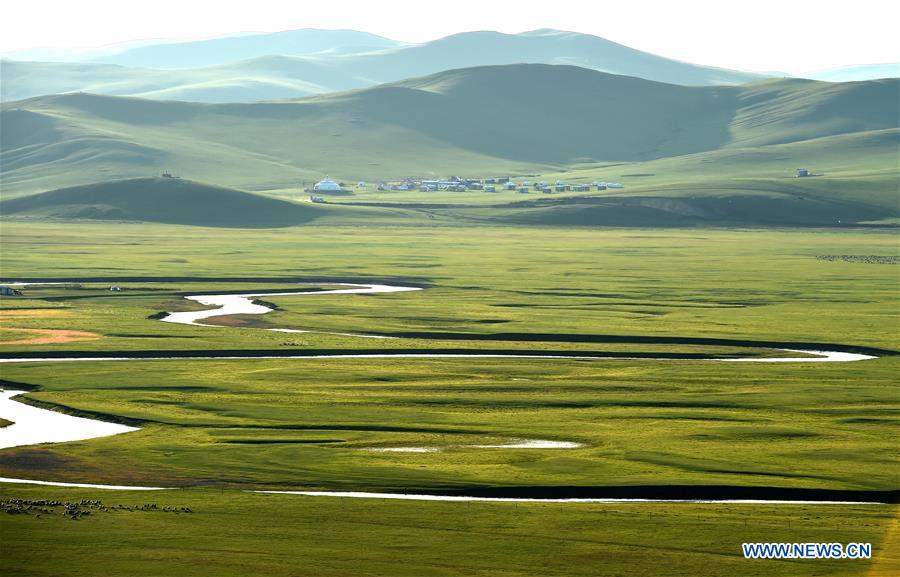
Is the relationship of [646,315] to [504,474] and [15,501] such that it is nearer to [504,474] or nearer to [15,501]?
[504,474]

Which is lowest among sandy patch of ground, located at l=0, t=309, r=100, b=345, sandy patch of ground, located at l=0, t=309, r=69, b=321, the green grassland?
sandy patch of ground, located at l=0, t=309, r=69, b=321

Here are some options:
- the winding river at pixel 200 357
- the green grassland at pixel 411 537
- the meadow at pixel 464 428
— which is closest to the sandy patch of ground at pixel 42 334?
the meadow at pixel 464 428

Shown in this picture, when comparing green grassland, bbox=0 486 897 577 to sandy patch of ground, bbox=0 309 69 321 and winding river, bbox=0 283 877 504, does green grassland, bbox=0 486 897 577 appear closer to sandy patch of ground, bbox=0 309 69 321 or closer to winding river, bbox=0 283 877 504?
winding river, bbox=0 283 877 504

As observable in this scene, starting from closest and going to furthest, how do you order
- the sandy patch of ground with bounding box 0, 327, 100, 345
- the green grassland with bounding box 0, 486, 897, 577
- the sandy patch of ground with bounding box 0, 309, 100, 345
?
the green grassland with bounding box 0, 486, 897, 577 → the sandy patch of ground with bounding box 0, 327, 100, 345 → the sandy patch of ground with bounding box 0, 309, 100, 345

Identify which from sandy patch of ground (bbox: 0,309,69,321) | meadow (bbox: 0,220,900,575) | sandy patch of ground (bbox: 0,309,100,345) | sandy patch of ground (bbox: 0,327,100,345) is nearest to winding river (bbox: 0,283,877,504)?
meadow (bbox: 0,220,900,575)

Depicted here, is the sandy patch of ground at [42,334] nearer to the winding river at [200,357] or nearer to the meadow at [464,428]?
the meadow at [464,428]

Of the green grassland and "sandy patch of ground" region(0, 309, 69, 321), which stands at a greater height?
the green grassland

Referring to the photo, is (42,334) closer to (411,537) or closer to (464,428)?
(464,428)

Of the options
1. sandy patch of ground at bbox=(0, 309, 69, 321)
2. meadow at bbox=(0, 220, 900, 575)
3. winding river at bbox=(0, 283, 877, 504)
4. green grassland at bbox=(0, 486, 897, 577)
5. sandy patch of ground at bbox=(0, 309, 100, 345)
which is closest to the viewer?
green grassland at bbox=(0, 486, 897, 577)
